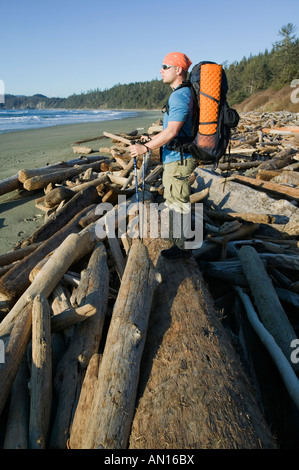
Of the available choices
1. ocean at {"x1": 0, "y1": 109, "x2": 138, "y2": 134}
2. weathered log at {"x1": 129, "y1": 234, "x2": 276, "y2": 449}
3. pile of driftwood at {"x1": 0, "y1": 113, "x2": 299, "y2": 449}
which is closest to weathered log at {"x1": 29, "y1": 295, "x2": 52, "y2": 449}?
pile of driftwood at {"x1": 0, "y1": 113, "x2": 299, "y2": 449}

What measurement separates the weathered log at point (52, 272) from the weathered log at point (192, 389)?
52.4 inches

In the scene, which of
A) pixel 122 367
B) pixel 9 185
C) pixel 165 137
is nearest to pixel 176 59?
pixel 165 137

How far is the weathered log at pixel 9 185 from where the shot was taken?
24.1 feet

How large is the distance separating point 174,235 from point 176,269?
2.02 ft

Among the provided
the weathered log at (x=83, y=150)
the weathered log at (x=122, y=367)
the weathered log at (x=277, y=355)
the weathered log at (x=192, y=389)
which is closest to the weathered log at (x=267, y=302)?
the weathered log at (x=277, y=355)

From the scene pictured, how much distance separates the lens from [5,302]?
3443mm

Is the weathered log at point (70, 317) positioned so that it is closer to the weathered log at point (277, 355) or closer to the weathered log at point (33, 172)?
the weathered log at point (277, 355)

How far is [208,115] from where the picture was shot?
321 cm

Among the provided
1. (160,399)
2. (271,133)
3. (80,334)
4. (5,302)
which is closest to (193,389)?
(160,399)

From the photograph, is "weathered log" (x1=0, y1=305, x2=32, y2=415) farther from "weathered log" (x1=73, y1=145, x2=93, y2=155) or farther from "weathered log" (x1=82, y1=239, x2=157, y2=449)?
"weathered log" (x1=73, y1=145, x2=93, y2=155)

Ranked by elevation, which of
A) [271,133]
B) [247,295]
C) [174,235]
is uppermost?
[271,133]

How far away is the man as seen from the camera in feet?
10.4

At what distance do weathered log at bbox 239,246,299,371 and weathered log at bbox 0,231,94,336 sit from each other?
2.35 meters
